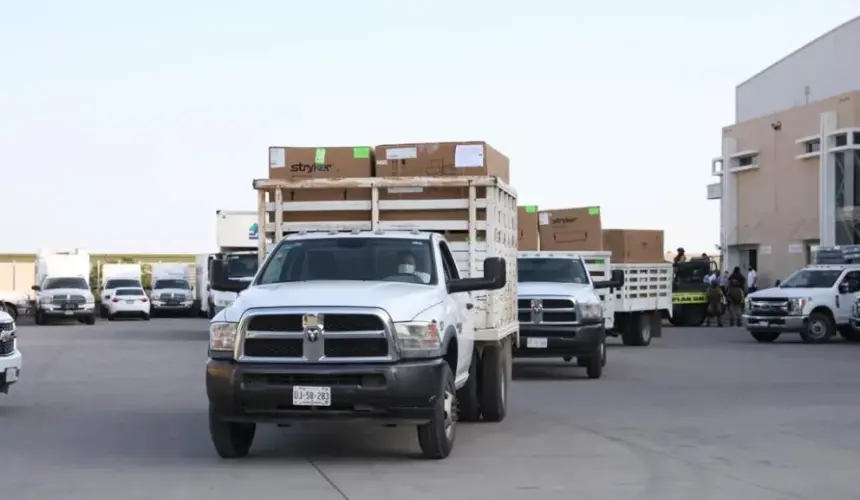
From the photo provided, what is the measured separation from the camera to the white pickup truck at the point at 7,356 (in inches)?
557

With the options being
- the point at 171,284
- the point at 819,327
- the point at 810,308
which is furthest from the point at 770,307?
the point at 171,284

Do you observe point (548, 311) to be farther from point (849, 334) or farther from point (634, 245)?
point (849, 334)

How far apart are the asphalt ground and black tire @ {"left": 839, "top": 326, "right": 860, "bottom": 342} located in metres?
12.5

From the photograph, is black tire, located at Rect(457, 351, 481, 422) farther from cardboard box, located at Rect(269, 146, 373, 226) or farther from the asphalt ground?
cardboard box, located at Rect(269, 146, 373, 226)

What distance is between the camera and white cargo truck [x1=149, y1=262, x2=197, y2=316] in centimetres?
5303

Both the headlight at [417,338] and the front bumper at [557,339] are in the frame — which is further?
the front bumper at [557,339]

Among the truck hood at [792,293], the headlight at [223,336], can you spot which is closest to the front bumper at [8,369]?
the headlight at [223,336]

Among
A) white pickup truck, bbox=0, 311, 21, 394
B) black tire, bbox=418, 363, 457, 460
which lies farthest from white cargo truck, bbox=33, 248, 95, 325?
black tire, bbox=418, 363, 457, 460

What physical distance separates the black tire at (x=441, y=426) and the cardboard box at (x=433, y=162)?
3.32 m

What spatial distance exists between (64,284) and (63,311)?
1.77 m

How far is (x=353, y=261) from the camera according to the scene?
39.5 feet

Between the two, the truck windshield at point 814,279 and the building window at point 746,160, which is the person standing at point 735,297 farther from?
the building window at point 746,160

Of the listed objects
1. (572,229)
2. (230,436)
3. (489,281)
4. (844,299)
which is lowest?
(230,436)

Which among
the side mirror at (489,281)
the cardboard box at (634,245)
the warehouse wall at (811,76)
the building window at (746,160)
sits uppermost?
the warehouse wall at (811,76)
